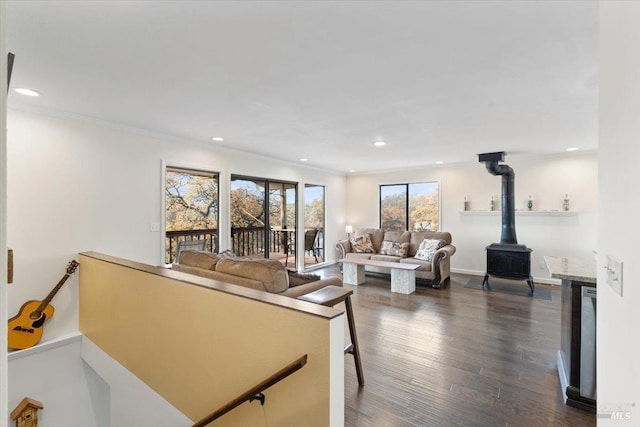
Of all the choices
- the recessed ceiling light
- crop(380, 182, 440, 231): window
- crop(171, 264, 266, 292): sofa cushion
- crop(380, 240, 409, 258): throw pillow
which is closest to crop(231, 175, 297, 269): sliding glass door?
crop(380, 240, 409, 258): throw pillow

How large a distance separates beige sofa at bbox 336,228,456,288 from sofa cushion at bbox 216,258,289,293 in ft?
11.8

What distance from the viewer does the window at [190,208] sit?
14.1ft

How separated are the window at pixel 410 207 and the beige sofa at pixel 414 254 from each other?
0.67m

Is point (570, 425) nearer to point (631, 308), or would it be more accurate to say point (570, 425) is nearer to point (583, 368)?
point (583, 368)

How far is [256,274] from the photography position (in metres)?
2.39

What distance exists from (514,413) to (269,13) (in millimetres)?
3053

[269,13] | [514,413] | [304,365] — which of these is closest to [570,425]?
[514,413]

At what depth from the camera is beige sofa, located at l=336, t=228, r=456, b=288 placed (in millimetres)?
5246

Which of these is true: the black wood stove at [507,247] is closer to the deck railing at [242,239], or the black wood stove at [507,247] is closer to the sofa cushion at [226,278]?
the deck railing at [242,239]

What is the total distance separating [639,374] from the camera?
2.81 ft

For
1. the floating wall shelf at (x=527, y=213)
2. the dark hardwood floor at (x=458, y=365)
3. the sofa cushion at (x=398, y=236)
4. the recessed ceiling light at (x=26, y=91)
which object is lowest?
the dark hardwood floor at (x=458, y=365)

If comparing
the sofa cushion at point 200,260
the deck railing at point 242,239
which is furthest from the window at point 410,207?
the sofa cushion at point 200,260

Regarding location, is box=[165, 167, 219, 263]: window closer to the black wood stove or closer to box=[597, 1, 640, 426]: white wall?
box=[597, 1, 640, 426]: white wall

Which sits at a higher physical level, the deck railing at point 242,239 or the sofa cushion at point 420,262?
the deck railing at point 242,239
